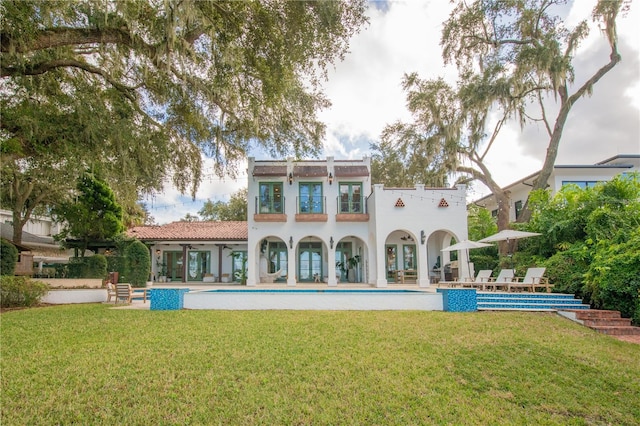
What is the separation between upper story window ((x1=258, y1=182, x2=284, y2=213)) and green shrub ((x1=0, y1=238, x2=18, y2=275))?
31.9ft

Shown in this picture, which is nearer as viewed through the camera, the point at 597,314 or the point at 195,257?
the point at 597,314

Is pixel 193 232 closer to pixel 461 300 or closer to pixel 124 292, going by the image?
pixel 124 292

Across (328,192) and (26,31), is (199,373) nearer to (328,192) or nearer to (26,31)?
(26,31)

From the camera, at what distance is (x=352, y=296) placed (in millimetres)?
10805

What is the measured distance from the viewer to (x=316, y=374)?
5.31 m

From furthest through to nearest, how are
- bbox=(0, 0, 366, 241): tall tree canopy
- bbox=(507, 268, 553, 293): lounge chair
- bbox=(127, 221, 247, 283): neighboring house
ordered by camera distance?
1. bbox=(127, 221, 247, 283): neighboring house
2. bbox=(507, 268, 553, 293): lounge chair
3. bbox=(0, 0, 366, 241): tall tree canopy

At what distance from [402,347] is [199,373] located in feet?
10.7

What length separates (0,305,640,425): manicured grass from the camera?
4305 millimetres

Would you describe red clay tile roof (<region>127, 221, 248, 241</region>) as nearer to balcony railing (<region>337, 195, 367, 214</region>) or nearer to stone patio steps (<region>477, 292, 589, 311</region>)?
balcony railing (<region>337, 195, 367, 214</region>)

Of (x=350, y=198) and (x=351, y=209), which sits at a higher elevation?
(x=350, y=198)

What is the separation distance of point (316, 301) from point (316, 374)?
571cm

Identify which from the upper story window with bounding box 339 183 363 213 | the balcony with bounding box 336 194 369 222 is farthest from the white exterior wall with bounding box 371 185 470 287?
the upper story window with bounding box 339 183 363 213

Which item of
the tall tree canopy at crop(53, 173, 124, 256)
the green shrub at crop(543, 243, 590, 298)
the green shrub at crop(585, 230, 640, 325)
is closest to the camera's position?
the green shrub at crop(585, 230, 640, 325)

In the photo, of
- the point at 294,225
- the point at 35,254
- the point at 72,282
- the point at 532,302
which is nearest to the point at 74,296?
the point at 72,282
